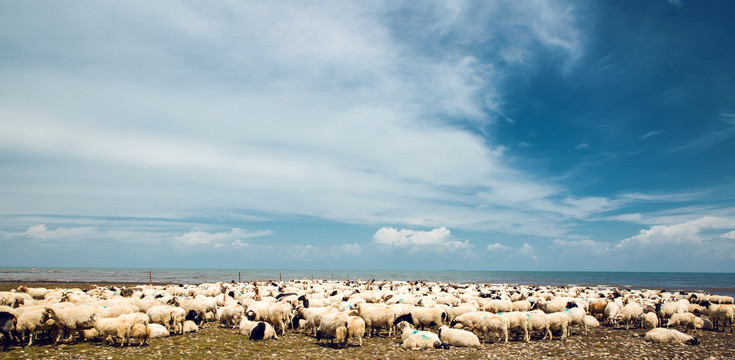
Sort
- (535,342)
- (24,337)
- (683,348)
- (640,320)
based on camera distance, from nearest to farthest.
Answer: (24,337) < (683,348) < (535,342) < (640,320)

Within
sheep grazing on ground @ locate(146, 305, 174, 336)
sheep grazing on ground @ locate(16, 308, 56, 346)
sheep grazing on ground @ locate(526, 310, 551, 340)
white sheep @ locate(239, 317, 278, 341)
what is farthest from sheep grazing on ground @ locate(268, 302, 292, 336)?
sheep grazing on ground @ locate(526, 310, 551, 340)

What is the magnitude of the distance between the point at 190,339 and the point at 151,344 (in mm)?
1765

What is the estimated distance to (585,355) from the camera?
48.7 ft

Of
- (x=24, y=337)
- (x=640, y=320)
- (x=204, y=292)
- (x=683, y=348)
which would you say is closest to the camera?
(x=24, y=337)

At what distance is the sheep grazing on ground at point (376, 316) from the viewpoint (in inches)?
712

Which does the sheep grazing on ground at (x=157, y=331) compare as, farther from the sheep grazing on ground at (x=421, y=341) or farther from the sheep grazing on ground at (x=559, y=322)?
the sheep grazing on ground at (x=559, y=322)

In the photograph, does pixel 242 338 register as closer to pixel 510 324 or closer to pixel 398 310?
pixel 398 310

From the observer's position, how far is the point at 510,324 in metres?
17.4

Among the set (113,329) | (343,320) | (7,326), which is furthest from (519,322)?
(7,326)

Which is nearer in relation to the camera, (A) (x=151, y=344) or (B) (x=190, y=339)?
(A) (x=151, y=344)

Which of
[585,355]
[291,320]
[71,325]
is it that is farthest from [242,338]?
[585,355]

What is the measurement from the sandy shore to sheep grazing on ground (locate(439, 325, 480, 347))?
0.41 metres

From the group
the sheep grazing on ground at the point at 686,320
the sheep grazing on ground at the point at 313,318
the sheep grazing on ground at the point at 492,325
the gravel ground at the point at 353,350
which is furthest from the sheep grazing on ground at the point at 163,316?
the sheep grazing on ground at the point at 686,320

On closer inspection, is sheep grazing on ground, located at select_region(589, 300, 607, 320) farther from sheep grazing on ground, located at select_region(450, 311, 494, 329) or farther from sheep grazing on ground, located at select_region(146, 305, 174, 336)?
sheep grazing on ground, located at select_region(146, 305, 174, 336)
